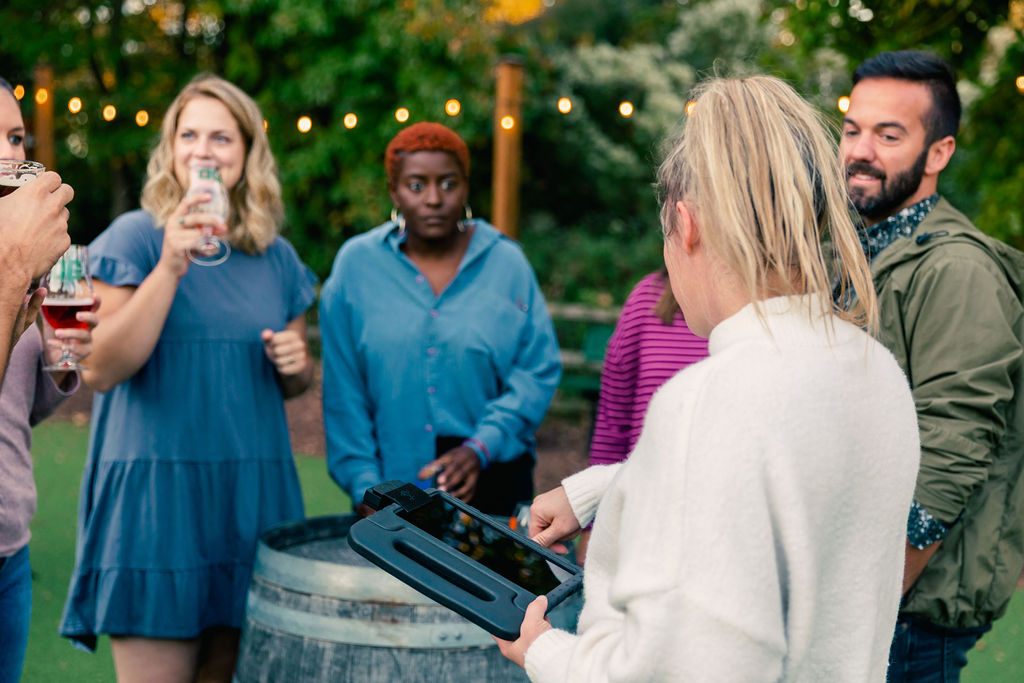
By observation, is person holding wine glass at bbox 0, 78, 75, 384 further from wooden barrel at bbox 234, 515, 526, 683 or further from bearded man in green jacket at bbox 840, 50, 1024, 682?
bearded man in green jacket at bbox 840, 50, 1024, 682

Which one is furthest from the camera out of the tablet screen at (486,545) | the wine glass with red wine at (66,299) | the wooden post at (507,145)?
the wooden post at (507,145)

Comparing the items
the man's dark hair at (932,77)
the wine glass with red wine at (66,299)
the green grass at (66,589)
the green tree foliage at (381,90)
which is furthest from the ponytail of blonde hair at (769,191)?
the green tree foliage at (381,90)

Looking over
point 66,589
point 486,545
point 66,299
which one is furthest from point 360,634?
point 66,589

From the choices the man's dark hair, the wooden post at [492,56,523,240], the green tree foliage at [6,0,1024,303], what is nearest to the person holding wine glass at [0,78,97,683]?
the man's dark hair

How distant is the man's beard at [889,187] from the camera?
8.65 feet

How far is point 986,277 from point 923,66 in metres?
0.72

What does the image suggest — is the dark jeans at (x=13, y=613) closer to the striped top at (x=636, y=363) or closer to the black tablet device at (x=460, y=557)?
the black tablet device at (x=460, y=557)

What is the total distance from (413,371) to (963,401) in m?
1.69

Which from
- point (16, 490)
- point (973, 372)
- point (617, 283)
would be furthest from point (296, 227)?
point (973, 372)

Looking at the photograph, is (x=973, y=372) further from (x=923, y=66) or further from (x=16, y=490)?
(x=16, y=490)

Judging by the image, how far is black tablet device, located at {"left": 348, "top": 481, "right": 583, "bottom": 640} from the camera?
1454 mm

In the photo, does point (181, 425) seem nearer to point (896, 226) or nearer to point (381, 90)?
point (896, 226)

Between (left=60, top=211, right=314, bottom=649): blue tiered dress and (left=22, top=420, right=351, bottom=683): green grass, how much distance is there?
1680 millimetres

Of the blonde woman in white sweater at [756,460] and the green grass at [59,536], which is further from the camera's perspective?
the green grass at [59,536]
